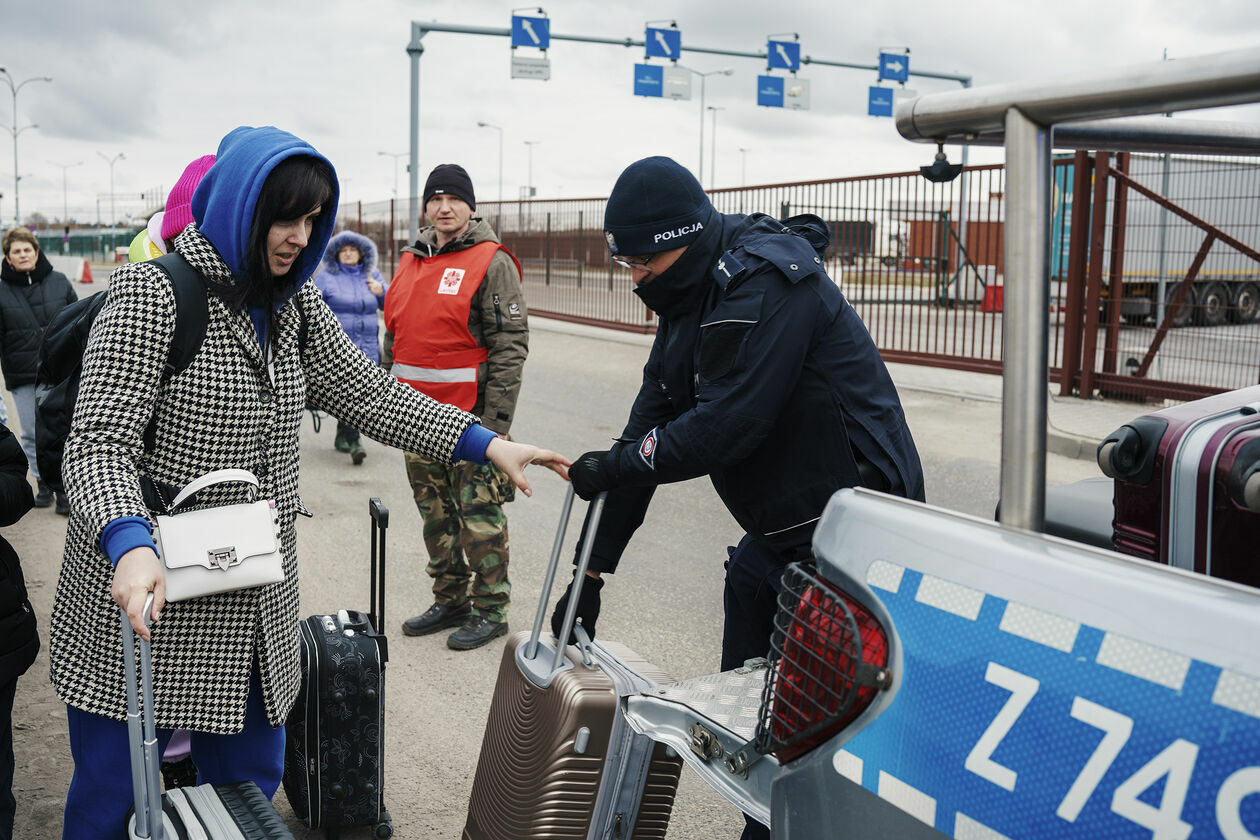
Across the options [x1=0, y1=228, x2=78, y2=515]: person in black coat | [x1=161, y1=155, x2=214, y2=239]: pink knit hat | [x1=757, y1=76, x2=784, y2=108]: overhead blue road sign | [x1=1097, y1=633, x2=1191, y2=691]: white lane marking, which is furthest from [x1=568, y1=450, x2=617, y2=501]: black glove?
[x1=757, y1=76, x2=784, y2=108]: overhead blue road sign

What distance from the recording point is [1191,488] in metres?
1.55

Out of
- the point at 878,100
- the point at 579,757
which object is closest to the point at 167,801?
the point at 579,757

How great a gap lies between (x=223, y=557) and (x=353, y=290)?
6715mm

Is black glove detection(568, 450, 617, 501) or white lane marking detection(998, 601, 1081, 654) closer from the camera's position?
white lane marking detection(998, 601, 1081, 654)

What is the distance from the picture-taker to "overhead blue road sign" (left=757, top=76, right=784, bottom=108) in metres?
24.5

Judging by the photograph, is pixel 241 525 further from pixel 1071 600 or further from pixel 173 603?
pixel 1071 600

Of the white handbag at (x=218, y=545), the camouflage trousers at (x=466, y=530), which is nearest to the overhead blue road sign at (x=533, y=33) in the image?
the camouflage trousers at (x=466, y=530)

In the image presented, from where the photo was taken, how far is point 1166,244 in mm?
10055

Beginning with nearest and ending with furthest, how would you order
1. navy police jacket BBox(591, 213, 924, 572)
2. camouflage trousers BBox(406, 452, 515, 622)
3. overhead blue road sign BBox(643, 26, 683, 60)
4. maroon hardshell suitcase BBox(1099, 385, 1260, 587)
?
maroon hardshell suitcase BBox(1099, 385, 1260, 587) < navy police jacket BBox(591, 213, 924, 572) < camouflage trousers BBox(406, 452, 515, 622) < overhead blue road sign BBox(643, 26, 683, 60)

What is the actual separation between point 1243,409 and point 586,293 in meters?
17.1

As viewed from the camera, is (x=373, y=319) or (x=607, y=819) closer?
(x=607, y=819)

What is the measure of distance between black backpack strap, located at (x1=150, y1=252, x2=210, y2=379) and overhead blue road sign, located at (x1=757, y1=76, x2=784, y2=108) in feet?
77.0

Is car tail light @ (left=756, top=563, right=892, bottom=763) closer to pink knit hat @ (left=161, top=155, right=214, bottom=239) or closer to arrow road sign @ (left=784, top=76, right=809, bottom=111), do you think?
pink knit hat @ (left=161, top=155, right=214, bottom=239)

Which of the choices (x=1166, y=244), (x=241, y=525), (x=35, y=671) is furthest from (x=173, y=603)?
(x=1166, y=244)
